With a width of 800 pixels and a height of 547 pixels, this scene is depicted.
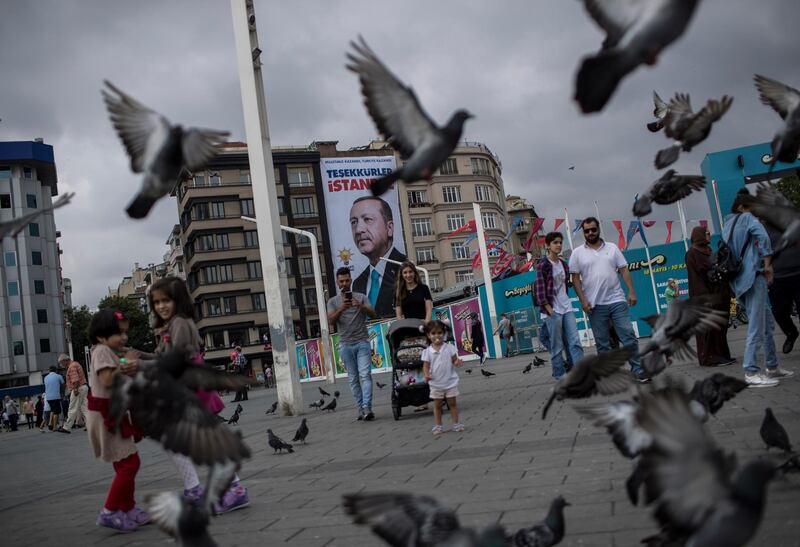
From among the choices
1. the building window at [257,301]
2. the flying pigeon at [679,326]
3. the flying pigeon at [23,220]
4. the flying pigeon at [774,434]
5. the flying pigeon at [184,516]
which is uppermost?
the building window at [257,301]

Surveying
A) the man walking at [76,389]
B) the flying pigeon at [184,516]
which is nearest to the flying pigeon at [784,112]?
the flying pigeon at [184,516]

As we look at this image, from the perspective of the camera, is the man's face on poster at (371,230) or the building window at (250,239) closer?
the man's face on poster at (371,230)

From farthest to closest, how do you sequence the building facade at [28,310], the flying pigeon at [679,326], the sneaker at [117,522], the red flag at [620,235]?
the building facade at [28,310]
the red flag at [620,235]
the sneaker at [117,522]
the flying pigeon at [679,326]

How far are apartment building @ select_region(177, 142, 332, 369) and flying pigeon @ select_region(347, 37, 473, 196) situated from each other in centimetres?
7313

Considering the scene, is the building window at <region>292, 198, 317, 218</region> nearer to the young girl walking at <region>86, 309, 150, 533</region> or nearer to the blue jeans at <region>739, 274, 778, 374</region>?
the blue jeans at <region>739, 274, 778, 374</region>

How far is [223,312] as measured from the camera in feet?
252

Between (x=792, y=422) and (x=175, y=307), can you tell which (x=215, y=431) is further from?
(x=792, y=422)

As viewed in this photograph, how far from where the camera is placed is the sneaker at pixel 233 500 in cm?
514

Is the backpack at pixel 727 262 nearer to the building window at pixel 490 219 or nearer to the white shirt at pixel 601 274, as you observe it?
the white shirt at pixel 601 274

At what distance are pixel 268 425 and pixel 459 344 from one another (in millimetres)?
20783

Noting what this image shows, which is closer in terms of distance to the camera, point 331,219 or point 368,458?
point 368,458

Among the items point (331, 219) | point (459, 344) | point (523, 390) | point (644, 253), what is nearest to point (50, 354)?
point (331, 219)

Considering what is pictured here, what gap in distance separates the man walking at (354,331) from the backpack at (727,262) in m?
4.77

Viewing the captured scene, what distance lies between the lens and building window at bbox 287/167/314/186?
255ft
